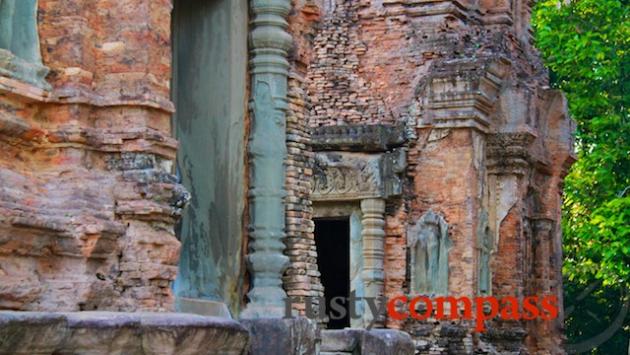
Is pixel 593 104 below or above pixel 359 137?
above

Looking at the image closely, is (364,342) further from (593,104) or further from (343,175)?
(593,104)

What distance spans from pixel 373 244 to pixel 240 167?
6.62 m

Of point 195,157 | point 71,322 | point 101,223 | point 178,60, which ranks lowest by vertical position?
point 71,322

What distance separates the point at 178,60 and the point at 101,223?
238cm

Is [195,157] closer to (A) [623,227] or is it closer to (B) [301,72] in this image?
(B) [301,72]

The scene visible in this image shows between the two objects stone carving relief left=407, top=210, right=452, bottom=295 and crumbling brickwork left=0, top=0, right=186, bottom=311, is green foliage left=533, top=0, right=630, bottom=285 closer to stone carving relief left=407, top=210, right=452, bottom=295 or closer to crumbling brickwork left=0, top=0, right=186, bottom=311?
stone carving relief left=407, top=210, right=452, bottom=295

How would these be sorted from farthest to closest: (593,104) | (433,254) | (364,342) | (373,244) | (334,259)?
(593,104)
(334,259)
(373,244)
(433,254)
(364,342)

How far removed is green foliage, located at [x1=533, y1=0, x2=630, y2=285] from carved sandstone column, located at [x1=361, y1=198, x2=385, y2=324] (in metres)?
5.22

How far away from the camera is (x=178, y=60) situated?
1084 centimetres

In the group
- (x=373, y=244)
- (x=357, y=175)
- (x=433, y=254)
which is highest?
(x=357, y=175)

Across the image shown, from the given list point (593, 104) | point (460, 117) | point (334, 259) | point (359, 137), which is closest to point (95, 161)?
point (359, 137)

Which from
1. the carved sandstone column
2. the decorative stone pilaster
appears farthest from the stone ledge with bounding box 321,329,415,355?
the carved sandstone column

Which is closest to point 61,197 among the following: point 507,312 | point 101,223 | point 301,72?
point 101,223

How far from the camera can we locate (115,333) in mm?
7883
